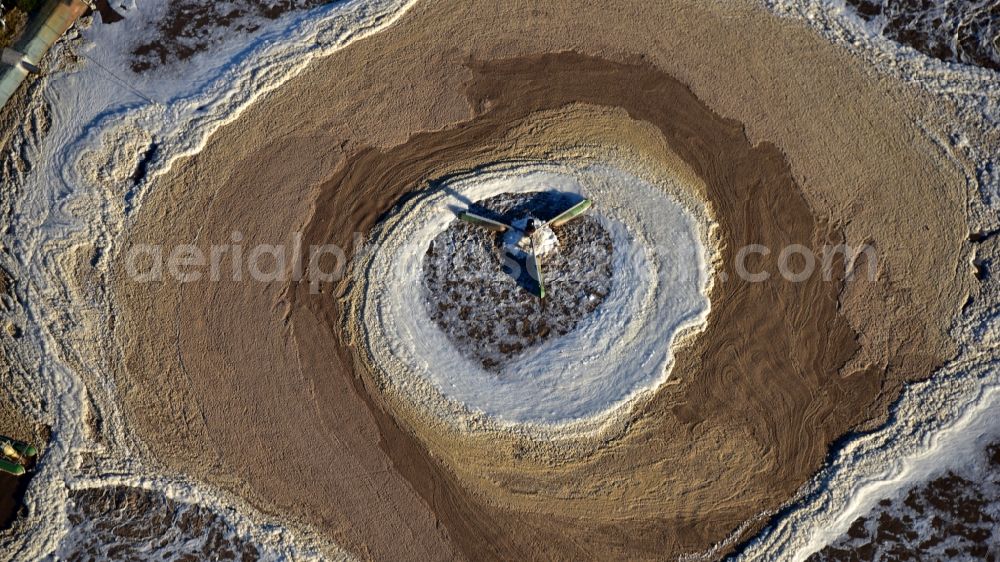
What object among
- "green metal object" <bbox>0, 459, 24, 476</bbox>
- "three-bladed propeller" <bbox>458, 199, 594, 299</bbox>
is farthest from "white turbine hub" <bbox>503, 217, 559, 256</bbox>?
"green metal object" <bbox>0, 459, 24, 476</bbox>

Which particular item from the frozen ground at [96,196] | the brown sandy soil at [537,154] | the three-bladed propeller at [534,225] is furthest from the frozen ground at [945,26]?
the frozen ground at [96,196]

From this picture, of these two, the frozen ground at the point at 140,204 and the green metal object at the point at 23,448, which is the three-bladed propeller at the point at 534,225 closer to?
the frozen ground at the point at 140,204

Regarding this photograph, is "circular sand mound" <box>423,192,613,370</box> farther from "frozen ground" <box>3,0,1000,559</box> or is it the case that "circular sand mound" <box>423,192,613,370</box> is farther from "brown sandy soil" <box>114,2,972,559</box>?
"brown sandy soil" <box>114,2,972,559</box>

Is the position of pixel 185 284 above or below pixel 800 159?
above

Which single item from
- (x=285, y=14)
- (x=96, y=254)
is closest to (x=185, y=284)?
(x=96, y=254)

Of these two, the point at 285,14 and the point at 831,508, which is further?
the point at 285,14

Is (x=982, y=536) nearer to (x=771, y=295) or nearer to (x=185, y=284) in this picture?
(x=771, y=295)
